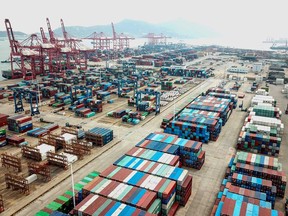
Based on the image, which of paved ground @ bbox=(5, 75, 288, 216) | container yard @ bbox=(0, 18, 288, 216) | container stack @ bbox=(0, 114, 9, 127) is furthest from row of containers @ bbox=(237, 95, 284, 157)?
container stack @ bbox=(0, 114, 9, 127)

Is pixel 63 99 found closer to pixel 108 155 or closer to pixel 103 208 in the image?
pixel 108 155

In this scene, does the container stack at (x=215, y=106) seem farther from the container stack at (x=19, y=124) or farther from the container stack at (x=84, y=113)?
the container stack at (x=19, y=124)

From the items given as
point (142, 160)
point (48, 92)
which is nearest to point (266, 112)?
point (142, 160)

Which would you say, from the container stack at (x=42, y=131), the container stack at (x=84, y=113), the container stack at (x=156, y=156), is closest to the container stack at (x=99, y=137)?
the container stack at (x=42, y=131)

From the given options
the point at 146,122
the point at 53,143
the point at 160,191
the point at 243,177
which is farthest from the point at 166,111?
the point at 160,191

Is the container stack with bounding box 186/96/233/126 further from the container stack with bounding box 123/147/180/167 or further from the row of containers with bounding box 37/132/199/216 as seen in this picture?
the container stack with bounding box 123/147/180/167
